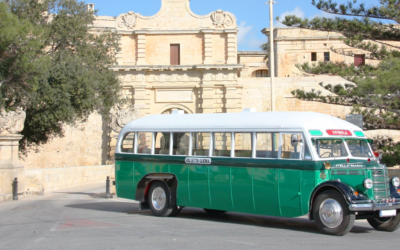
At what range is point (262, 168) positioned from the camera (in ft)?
31.2

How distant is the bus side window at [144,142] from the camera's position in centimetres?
1165

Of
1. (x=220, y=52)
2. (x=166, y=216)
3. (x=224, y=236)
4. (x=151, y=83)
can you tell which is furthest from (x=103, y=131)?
(x=224, y=236)

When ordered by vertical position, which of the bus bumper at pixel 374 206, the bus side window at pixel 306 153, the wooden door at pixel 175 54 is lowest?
the bus bumper at pixel 374 206

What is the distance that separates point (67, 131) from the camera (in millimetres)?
36500

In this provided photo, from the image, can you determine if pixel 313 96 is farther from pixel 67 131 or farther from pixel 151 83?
pixel 67 131

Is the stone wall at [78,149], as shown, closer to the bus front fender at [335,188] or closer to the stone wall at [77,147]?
the stone wall at [77,147]

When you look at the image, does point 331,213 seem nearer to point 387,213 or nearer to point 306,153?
point 387,213

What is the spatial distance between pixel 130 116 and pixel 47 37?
11133mm

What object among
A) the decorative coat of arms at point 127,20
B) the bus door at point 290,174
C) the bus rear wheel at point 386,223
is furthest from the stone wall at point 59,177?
the bus rear wheel at point 386,223

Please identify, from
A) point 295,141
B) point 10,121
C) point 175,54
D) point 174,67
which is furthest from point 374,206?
point 175,54

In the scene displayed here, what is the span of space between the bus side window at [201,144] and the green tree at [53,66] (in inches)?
347

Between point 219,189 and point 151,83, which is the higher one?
point 151,83

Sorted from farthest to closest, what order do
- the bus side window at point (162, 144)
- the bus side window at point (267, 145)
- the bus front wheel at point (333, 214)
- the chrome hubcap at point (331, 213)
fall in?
the bus side window at point (162, 144), the bus side window at point (267, 145), the chrome hubcap at point (331, 213), the bus front wheel at point (333, 214)

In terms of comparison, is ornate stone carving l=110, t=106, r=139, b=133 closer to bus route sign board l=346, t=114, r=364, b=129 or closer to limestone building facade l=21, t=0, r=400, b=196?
limestone building facade l=21, t=0, r=400, b=196
